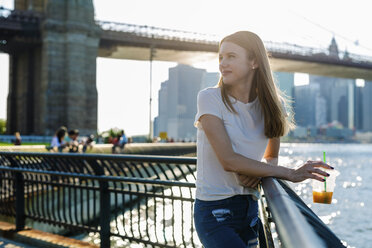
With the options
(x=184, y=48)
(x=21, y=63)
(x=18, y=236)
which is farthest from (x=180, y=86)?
(x=18, y=236)

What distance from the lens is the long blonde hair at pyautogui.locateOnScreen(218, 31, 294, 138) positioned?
170cm

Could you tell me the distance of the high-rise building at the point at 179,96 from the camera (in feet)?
290

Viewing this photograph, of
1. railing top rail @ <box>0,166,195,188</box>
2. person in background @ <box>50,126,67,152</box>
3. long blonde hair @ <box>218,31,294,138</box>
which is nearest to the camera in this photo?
long blonde hair @ <box>218,31,294,138</box>

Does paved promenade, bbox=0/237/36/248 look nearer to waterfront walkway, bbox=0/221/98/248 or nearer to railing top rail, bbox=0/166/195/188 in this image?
waterfront walkway, bbox=0/221/98/248

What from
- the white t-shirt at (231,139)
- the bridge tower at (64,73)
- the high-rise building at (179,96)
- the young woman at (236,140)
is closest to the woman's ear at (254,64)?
the young woman at (236,140)

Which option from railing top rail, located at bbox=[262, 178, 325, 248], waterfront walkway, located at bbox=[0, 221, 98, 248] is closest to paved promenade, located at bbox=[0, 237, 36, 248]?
waterfront walkway, located at bbox=[0, 221, 98, 248]

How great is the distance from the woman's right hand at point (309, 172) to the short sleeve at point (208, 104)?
0.32 metres

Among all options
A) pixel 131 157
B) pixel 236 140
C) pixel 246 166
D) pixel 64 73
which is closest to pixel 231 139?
pixel 236 140

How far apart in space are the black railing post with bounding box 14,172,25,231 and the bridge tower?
100ft

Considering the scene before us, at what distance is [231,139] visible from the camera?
5.49 ft

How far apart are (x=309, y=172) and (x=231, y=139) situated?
0.30 m

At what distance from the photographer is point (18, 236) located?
482cm

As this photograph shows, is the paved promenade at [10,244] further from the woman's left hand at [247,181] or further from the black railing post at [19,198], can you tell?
the woman's left hand at [247,181]

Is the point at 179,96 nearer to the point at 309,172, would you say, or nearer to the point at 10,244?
the point at 10,244
